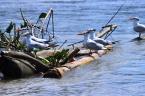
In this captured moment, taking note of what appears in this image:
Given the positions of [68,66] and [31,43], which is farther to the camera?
[31,43]

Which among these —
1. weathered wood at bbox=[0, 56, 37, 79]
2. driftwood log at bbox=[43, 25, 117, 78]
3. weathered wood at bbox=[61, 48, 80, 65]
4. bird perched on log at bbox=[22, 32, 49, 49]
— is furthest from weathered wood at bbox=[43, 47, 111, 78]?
bird perched on log at bbox=[22, 32, 49, 49]

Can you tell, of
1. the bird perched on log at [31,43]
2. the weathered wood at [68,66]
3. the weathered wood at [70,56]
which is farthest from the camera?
the bird perched on log at [31,43]

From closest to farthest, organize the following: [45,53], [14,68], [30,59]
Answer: [14,68] < [30,59] < [45,53]

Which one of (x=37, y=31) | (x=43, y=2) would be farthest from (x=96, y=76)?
(x=43, y=2)

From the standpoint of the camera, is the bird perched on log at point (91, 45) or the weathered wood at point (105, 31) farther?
the weathered wood at point (105, 31)

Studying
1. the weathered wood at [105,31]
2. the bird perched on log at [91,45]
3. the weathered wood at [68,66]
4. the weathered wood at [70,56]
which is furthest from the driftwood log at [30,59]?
the weathered wood at [105,31]

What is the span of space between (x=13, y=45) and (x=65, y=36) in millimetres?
6625

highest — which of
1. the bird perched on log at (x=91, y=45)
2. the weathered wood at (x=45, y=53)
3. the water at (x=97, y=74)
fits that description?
the bird perched on log at (x=91, y=45)

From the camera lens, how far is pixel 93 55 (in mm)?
18391

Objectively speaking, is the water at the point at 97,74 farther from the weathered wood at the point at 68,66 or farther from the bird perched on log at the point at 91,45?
the bird perched on log at the point at 91,45

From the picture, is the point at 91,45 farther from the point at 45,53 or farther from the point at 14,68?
the point at 14,68

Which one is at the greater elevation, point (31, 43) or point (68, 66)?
point (31, 43)

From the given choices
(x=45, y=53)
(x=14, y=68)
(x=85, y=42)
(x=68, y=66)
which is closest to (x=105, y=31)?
(x=85, y=42)

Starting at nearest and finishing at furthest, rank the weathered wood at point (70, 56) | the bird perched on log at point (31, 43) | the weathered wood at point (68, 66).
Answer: the weathered wood at point (68, 66) → the weathered wood at point (70, 56) → the bird perched on log at point (31, 43)
